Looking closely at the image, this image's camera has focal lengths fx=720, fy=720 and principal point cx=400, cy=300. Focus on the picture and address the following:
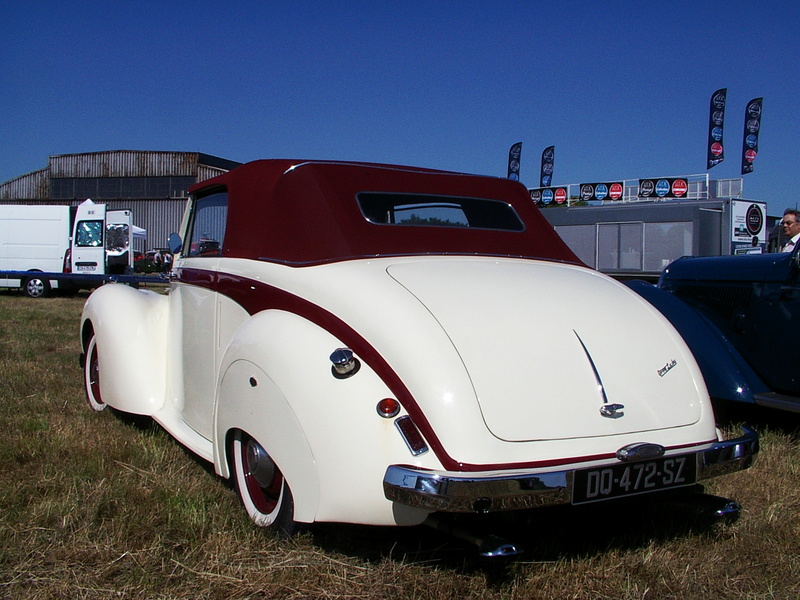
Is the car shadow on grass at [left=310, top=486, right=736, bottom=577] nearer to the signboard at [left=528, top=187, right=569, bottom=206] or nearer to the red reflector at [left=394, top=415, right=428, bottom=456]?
A: the red reflector at [left=394, top=415, right=428, bottom=456]

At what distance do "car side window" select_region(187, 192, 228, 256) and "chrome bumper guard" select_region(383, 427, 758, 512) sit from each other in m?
1.76

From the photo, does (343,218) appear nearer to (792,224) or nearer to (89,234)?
(792,224)

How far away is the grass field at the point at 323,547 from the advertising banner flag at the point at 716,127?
29248 mm

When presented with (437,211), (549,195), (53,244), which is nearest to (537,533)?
(437,211)

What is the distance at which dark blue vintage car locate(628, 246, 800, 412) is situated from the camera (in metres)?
4.41

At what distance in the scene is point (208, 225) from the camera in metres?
3.96

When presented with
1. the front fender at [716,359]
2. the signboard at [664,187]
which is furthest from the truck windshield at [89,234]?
the signboard at [664,187]

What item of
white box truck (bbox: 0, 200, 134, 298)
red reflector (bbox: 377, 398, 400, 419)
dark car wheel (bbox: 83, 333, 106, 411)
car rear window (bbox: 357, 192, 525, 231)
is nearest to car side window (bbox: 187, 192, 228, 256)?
car rear window (bbox: 357, 192, 525, 231)

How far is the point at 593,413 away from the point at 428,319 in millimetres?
649

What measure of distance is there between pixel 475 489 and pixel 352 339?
0.67 meters

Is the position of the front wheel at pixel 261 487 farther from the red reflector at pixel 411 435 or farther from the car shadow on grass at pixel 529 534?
the red reflector at pixel 411 435

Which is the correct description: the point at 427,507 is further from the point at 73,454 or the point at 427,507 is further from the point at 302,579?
the point at 73,454

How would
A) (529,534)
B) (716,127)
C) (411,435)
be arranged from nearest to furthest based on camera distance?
(411,435), (529,534), (716,127)

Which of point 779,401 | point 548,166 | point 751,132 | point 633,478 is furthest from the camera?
point 548,166
